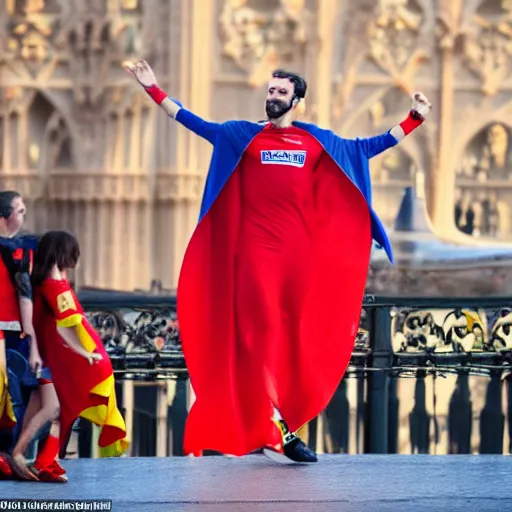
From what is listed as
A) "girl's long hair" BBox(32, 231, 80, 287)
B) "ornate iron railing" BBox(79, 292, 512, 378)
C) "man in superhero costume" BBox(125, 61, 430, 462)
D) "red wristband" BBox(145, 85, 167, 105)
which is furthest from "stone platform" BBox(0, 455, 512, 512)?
"red wristband" BBox(145, 85, 167, 105)

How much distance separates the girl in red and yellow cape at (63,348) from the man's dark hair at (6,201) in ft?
0.49

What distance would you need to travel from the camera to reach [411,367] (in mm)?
8102

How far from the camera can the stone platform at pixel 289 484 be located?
19.7ft

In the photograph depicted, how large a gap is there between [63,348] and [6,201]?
0.47m

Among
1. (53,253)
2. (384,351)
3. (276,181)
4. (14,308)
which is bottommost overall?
(384,351)

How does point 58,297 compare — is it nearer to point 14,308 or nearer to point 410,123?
point 14,308

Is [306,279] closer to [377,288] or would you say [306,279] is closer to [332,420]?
[332,420]

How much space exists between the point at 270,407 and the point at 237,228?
57 cm

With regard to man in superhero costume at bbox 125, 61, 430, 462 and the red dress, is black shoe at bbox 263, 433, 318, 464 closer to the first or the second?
man in superhero costume at bbox 125, 61, 430, 462

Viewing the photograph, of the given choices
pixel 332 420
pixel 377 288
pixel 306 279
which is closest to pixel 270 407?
pixel 306 279

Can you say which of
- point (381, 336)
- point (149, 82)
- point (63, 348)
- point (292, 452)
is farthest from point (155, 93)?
point (381, 336)

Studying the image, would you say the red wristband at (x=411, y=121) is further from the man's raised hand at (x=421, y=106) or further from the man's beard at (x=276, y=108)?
the man's beard at (x=276, y=108)

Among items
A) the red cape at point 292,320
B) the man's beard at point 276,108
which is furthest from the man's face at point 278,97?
the red cape at point 292,320

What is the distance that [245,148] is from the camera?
6816 millimetres
